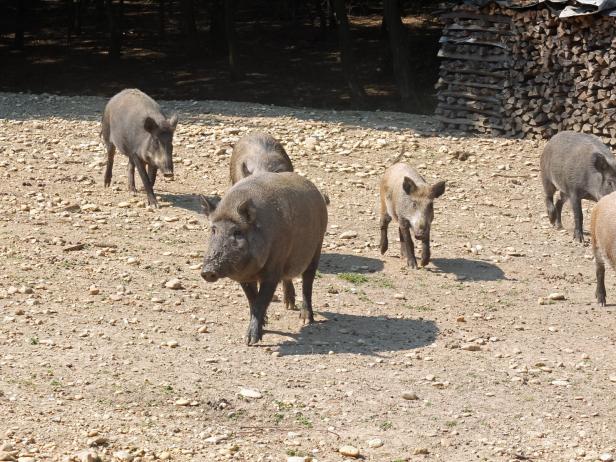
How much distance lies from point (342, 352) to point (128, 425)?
1.87 m

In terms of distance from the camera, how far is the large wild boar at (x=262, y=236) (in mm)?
7395

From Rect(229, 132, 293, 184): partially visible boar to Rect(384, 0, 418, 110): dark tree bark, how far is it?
1127 centimetres

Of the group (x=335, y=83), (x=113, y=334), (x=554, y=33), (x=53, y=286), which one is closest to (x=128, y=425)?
(x=113, y=334)

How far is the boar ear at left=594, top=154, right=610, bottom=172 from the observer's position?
11.3 m

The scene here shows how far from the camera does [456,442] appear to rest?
6109mm

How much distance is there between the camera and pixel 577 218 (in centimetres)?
1148

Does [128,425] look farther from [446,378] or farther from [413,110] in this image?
[413,110]

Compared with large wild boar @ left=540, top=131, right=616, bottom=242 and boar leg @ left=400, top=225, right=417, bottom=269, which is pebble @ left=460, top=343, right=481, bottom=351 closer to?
boar leg @ left=400, top=225, right=417, bottom=269

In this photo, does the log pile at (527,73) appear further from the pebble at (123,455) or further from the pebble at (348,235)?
the pebble at (123,455)

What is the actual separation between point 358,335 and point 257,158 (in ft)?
8.36

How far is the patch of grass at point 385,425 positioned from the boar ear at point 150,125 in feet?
21.0

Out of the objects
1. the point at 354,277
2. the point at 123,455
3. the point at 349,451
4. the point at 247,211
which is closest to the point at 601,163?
the point at 354,277

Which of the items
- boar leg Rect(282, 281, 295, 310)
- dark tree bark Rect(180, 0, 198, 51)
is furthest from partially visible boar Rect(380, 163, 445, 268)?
dark tree bark Rect(180, 0, 198, 51)

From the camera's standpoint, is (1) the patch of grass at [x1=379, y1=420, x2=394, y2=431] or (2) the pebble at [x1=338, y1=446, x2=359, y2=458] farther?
(1) the patch of grass at [x1=379, y1=420, x2=394, y2=431]
